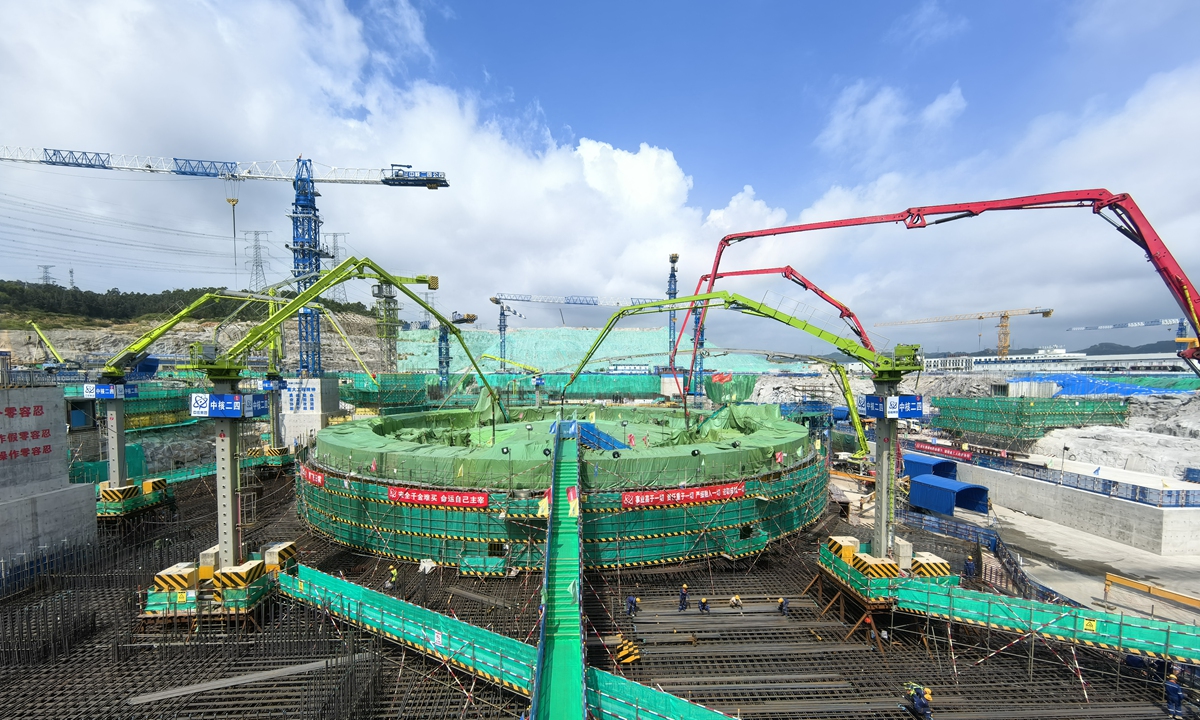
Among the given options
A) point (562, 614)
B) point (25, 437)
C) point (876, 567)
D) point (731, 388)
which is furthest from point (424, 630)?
point (731, 388)

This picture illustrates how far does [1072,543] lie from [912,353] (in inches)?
909

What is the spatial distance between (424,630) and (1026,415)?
180 ft

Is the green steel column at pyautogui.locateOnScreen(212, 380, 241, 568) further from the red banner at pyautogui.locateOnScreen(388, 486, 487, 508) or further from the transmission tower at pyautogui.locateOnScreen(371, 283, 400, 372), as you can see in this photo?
the transmission tower at pyautogui.locateOnScreen(371, 283, 400, 372)

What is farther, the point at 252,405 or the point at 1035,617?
the point at 252,405

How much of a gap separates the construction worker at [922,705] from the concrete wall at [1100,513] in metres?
26.7

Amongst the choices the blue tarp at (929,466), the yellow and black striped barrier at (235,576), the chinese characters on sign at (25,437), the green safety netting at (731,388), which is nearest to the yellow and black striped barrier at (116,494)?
the chinese characters on sign at (25,437)

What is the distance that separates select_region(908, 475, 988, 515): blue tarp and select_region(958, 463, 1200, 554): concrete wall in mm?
5367

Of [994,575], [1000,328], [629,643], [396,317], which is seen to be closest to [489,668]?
[629,643]

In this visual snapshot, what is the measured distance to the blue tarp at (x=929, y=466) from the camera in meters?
36.5

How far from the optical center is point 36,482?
827 inches

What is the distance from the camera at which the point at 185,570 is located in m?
16.6

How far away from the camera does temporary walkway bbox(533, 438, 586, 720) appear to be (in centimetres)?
1203

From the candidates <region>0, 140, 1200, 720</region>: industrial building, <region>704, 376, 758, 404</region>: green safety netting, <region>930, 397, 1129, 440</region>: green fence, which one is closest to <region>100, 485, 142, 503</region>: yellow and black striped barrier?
<region>0, 140, 1200, 720</region>: industrial building

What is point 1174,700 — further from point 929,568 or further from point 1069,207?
point 1069,207
